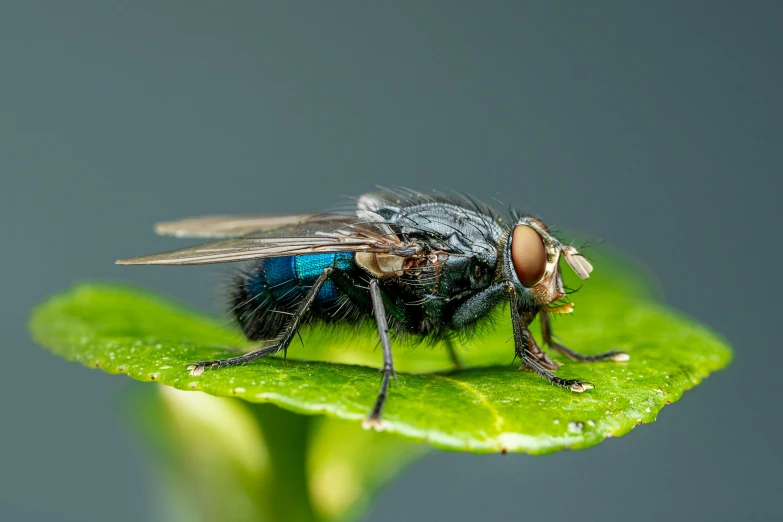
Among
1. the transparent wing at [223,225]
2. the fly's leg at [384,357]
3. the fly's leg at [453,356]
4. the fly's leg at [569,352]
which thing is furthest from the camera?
the transparent wing at [223,225]

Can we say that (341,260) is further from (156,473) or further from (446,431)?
(156,473)

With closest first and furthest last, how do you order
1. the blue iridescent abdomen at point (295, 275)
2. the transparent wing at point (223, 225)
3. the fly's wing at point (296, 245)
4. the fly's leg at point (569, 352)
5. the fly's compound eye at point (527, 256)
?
the fly's wing at point (296, 245), the fly's compound eye at point (527, 256), the blue iridescent abdomen at point (295, 275), the fly's leg at point (569, 352), the transparent wing at point (223, 225)

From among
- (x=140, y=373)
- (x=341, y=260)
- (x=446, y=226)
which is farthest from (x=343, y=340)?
(x=140, y=373)

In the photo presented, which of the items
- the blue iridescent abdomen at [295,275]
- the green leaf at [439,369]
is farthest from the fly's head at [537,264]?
the blue iridescent abdomen at [295,275]

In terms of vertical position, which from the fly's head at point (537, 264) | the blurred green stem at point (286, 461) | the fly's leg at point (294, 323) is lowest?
the blurred green stem at point (286, 461)

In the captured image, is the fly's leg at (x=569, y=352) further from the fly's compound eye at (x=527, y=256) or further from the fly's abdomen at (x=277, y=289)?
the fly's abdomen at (x=277, y=289)

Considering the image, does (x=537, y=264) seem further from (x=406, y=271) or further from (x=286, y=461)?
(x=286, y=461)

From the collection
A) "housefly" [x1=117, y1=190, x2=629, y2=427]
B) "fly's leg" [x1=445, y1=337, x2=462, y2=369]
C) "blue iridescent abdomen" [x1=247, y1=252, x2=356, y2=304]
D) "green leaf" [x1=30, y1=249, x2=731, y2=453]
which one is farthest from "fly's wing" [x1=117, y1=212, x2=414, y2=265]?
"fly's leg" [x1=445, y1=337, x2=462, y2=369]
